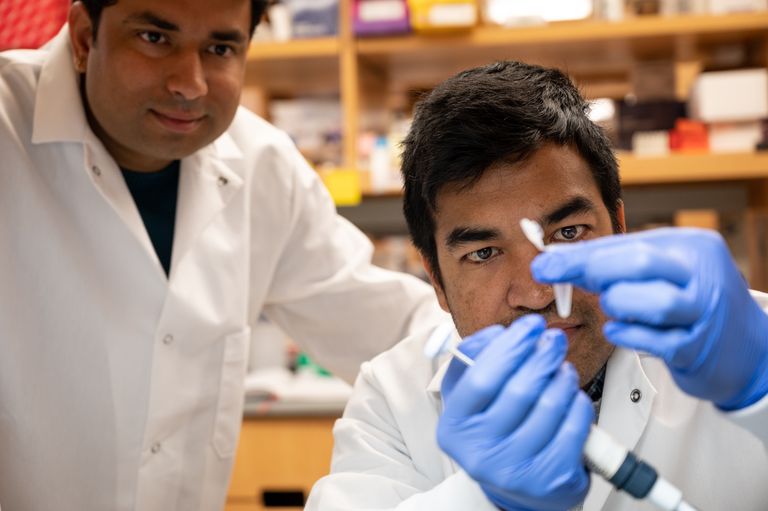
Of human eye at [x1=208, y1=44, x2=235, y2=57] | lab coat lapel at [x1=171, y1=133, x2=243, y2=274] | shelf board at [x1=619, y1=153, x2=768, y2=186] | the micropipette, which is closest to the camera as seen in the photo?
the micropipette

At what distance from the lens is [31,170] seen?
5.10 ft

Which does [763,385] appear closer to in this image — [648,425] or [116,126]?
[648,425]

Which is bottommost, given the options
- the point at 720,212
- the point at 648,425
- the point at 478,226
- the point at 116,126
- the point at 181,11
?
the point at 720,212

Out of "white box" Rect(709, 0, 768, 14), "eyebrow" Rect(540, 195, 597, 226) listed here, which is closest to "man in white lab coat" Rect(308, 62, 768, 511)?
"eyebrow" Rect(540, 195, 597, 226)

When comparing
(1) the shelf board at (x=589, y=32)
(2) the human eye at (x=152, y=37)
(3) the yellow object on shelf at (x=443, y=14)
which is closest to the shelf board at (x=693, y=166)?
(1) the shelf board at (x=589, y=32)

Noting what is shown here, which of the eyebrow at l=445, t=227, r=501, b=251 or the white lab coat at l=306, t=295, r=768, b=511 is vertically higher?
the eyebrow at l=445, t=227, r=501, b=251

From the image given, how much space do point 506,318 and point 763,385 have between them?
0.36 meters

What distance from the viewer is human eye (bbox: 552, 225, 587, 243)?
1.23 m

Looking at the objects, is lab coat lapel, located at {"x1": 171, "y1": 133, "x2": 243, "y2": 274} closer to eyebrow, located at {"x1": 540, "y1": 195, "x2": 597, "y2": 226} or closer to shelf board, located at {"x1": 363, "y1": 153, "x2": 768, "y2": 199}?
eyebrow, located at {"x1": 540, "y1": 195, "x2": 597, "y2": 226}

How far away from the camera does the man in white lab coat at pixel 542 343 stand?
881 mm

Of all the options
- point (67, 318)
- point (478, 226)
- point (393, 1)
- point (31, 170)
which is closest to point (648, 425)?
point (478, 226)

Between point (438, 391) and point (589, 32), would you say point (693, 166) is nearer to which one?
Result: point (589, 32)

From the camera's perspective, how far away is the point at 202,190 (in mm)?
1729

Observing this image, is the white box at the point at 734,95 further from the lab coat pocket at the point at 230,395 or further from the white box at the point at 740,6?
the lab coat pocket at the point at 230,395
